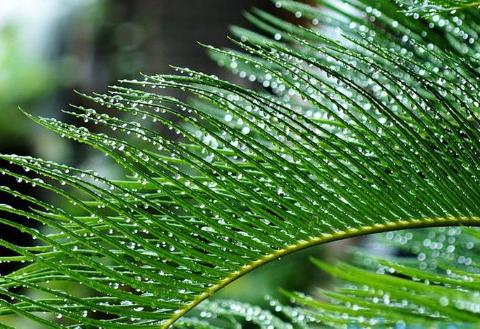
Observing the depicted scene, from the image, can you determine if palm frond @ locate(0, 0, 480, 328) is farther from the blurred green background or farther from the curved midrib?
the blurred green background

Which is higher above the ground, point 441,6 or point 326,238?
point 441,6

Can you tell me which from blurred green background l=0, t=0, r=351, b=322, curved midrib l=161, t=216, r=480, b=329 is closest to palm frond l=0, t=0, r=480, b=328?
curved midrib l=161, t=216, r=480, b=329

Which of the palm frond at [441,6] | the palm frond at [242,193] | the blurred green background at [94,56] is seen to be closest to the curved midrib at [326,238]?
the palm frond at [242,193]

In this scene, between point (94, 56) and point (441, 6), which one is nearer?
point (441, 6)

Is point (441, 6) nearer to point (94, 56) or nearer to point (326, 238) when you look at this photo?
point (326, 238)

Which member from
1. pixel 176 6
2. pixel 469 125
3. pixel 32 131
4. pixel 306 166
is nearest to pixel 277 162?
pixel 306 166

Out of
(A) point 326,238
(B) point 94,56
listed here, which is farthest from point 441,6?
(B) point 94,56

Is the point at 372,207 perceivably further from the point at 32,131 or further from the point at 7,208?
the point at 32,131

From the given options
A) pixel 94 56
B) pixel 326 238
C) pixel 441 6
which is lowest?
pixel 326 238
